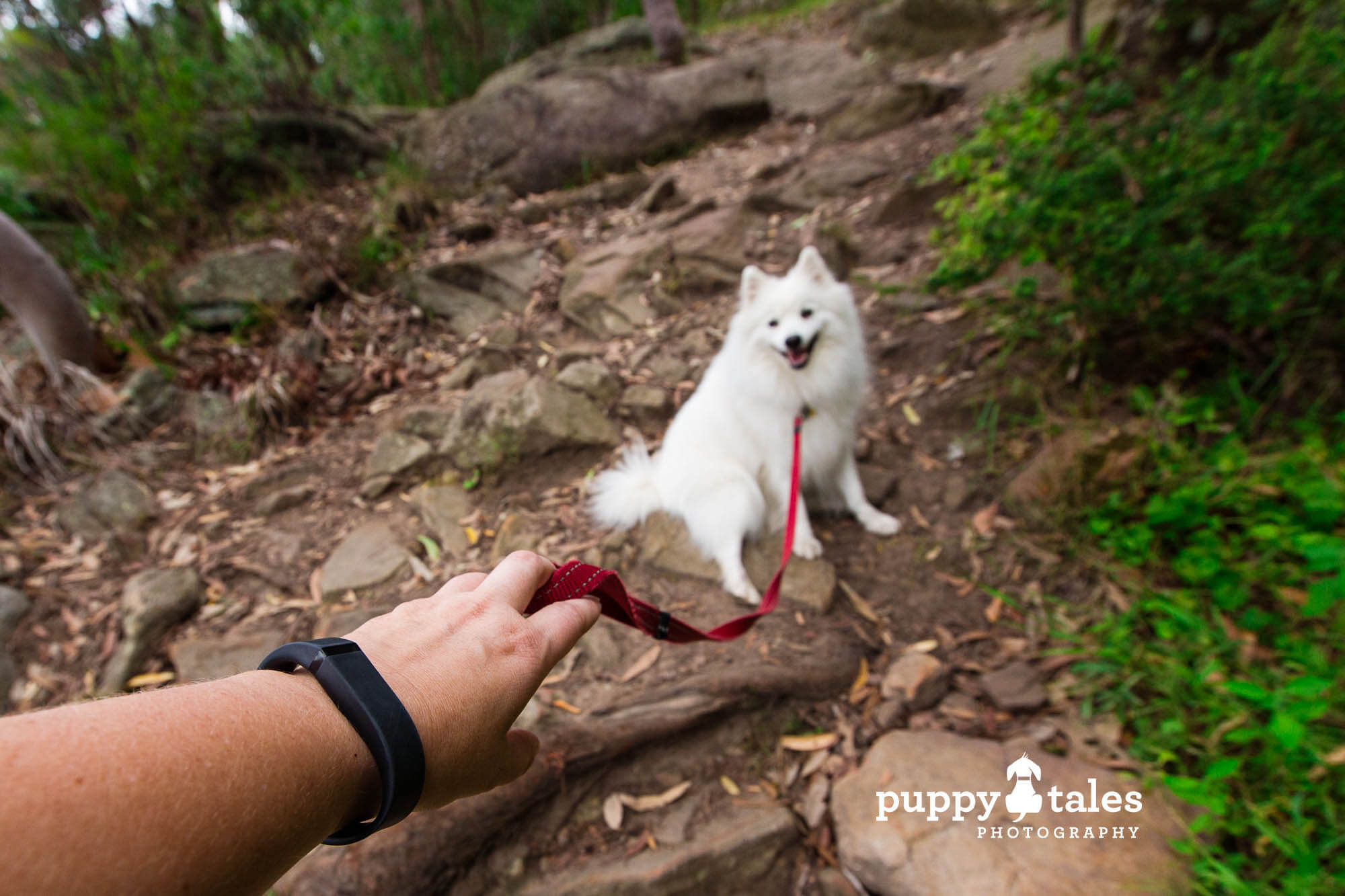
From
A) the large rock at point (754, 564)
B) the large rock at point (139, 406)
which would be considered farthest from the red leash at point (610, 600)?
the large rock at point (139, 406)

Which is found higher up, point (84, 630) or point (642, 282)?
point (642, 282)

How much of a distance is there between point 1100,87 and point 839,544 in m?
3.81

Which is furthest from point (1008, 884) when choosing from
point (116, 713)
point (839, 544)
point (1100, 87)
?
point (1100, 87)

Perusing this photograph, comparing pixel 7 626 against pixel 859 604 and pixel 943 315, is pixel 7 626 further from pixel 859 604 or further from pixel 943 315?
pixel 943 315

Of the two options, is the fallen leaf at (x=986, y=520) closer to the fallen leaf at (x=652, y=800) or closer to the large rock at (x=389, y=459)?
the fallen leaf at (x=652, y=800)

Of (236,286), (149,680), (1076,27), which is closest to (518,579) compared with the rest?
(149,680)

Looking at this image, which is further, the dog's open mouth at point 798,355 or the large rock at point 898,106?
the large rock at point 898,106

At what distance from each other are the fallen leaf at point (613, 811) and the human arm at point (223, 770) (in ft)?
4.24

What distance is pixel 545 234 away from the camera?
6.05 meters

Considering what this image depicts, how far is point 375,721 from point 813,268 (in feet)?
8.89

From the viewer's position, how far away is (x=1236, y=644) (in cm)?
205

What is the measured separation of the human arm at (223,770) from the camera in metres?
0.50

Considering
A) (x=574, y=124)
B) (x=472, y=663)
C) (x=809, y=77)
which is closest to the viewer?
(x=472, y=663)

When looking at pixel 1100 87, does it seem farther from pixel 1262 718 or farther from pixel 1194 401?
pixel 1262 718
